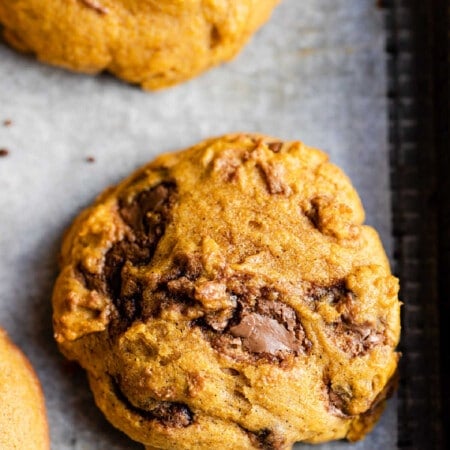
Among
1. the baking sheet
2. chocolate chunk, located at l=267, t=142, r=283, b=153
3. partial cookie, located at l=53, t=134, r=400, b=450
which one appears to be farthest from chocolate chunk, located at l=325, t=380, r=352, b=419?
chocolate chunk, located at l=267, t=142, r=283, b=153

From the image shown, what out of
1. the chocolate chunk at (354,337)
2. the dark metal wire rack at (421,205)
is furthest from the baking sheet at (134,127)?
the chocolate chunk at (354,337)

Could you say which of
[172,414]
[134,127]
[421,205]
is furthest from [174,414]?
[421,205]

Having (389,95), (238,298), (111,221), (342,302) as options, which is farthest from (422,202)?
(111,221)

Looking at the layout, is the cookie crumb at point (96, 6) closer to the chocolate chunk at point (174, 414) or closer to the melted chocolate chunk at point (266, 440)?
the chocolate chunk at point (174, 414)

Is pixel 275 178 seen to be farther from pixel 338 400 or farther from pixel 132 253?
pixel 338 400

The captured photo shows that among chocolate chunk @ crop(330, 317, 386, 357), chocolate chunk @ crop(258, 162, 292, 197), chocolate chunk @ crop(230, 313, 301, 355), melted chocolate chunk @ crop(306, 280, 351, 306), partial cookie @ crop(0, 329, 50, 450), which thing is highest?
chocolate chunk @ crop(258, 162, 292, 197)

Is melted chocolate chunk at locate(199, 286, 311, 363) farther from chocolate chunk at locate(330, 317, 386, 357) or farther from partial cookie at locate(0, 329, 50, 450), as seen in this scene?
partial cookie at locate(0, 329, 50, 450)
